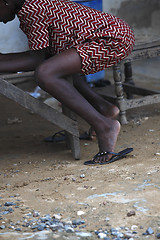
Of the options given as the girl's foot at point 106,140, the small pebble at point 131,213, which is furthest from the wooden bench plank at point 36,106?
the small pebble at point 131,213

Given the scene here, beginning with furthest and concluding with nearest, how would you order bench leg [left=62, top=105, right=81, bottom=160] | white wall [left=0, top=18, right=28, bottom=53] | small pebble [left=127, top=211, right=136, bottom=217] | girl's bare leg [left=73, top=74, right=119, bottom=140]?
white wall [left=0, top=18, right=28, bottom=53] < girl's bare leg [left=73, top=74, right=119, bottom=140] < bench leg [left=62, top=105, right=81, bottom=160] < small pebble [left=127, top=211, right=136, bottom=217]

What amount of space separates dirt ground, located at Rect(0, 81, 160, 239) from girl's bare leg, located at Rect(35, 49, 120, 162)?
27cm

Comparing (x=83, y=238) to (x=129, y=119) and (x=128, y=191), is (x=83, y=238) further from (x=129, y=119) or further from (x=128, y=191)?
(x=129, y=119)

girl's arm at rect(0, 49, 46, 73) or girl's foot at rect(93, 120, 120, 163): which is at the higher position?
girl's arm at rect(0, 49, 46, 73)

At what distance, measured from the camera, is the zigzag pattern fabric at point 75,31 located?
3.28 meters

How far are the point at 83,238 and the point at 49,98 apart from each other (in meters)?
3.50

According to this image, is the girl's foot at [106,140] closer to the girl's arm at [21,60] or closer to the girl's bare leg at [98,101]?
the girl's bare leg at [98,101]

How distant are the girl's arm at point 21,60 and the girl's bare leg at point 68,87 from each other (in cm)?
23

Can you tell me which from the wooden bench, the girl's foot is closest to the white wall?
the wooden bench

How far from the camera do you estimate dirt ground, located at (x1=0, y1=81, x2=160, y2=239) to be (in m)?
2.52

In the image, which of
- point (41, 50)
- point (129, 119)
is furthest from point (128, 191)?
point (129, 119)

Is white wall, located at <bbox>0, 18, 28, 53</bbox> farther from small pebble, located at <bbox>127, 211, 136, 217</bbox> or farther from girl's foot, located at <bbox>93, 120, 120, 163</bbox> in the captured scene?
small pebble, located at <bbox>127, 211, 136, 217</bbox>

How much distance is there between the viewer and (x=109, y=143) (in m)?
3.47

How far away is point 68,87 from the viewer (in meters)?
3.32
